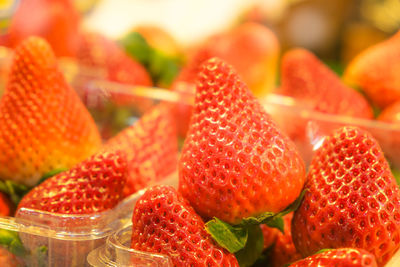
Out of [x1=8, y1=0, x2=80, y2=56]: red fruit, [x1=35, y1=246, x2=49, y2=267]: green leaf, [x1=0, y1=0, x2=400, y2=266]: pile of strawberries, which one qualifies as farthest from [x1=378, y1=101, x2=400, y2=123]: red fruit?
[x1=8, y1=0, x2=80, y2=56]: red fruit

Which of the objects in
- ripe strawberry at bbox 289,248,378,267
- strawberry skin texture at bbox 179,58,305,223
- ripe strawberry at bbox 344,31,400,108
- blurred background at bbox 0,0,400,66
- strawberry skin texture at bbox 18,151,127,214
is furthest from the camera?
blurred background at bbox 0,0,400,66

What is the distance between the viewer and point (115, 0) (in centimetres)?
306

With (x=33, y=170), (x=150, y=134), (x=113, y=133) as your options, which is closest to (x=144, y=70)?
(x=113, y=133)

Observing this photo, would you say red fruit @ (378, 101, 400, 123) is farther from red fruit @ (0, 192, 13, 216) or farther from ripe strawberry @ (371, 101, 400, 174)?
red fruit @ (0, 192, 13, 216)

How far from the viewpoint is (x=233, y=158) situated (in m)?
0.78

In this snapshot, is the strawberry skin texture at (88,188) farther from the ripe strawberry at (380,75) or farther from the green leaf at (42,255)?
the ripe strawberry at (380,75)

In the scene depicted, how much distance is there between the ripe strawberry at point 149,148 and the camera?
1103 millimetres

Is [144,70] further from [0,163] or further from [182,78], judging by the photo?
[0,163]

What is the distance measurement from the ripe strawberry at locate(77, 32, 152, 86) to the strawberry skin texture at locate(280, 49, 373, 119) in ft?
1.91

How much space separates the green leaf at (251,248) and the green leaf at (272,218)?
0.03 meters

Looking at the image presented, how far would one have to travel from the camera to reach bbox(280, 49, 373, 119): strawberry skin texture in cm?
147

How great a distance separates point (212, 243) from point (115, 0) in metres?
2.57

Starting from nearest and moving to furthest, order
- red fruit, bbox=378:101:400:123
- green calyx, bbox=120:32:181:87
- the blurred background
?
red fruit, bbox=378:101:400:123 → green calyx, bbox=120:32:181:87 → the blurred background

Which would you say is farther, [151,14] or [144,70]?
[151,14]
